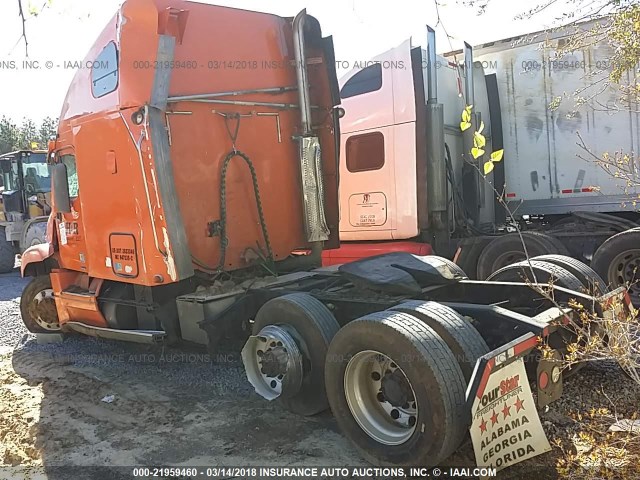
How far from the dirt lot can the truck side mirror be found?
5.41ft

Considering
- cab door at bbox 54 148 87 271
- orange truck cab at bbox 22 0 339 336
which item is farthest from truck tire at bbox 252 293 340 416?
cab door at bbox 54 148 87 271

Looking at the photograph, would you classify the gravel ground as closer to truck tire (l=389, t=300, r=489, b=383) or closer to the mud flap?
truck tire (l=389, t=300, r=489, b=383)

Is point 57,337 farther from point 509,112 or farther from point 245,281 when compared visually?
point 509,112

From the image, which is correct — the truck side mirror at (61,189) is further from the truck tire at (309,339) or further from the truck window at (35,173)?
the truck window at (35,173)

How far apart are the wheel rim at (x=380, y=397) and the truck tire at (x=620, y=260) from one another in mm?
3908

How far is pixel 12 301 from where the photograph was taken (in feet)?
33.7

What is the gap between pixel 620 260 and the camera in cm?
630

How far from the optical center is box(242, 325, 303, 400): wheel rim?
400cm

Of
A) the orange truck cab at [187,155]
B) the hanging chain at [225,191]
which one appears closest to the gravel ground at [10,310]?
the orange truck cab at [187,155]

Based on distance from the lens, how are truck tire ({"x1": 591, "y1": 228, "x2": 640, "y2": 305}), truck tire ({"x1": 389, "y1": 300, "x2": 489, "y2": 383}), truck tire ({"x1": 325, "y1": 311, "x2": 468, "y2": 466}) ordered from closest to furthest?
truck tire ({"x1": 325, "y1": 311, "x2": 468, "y2": 466}) < truck tire ({"x1": 389, "y1": 300, "x2": 489, "y2": 383}) < truck tire ({"x1": 591, "y1": 228, "x2": 640, "y2": 305})

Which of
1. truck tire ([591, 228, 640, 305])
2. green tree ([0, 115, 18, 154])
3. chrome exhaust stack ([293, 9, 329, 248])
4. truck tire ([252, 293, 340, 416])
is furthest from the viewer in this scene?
green tree ([0, 115, 18, 154])

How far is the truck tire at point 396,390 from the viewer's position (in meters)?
2.98

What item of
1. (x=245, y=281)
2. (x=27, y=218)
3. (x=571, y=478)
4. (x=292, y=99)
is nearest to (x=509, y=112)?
(x=292, y=99)

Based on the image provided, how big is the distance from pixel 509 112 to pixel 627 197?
1.84m
